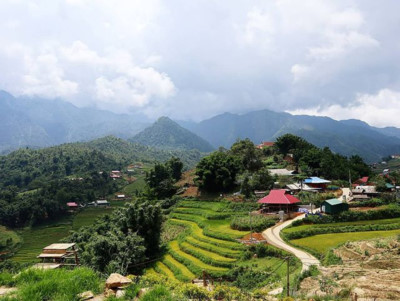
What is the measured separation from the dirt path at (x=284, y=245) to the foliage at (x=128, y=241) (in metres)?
11.7

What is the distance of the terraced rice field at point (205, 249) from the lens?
1048 inches

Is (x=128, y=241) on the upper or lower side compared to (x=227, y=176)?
lower

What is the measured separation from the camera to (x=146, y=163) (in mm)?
146000

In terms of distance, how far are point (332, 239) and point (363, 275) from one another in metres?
13.9

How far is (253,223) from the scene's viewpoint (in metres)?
34.2

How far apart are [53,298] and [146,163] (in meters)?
142

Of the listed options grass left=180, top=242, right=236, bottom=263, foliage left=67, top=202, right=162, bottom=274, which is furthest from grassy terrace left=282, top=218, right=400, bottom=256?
foliage left=67, top=202, right=162, bottom=274

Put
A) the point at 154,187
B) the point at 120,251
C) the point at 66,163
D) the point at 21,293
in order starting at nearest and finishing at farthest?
the point at 21,293 → the point at 120,251 → the point at 154,187 → the point at 66,163

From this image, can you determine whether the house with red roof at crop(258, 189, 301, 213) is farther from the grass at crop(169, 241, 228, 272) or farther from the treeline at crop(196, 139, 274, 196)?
the grass at crop(169, 241, 228, 272)

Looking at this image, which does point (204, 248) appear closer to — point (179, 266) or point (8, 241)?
point (179, 266)

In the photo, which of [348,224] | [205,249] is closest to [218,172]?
[205,249]

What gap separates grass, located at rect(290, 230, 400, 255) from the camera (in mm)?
27109

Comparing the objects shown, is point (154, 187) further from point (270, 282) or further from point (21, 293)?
point (21, 293)

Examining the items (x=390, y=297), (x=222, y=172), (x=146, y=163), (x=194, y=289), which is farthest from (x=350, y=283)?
(x=146, y=163)
